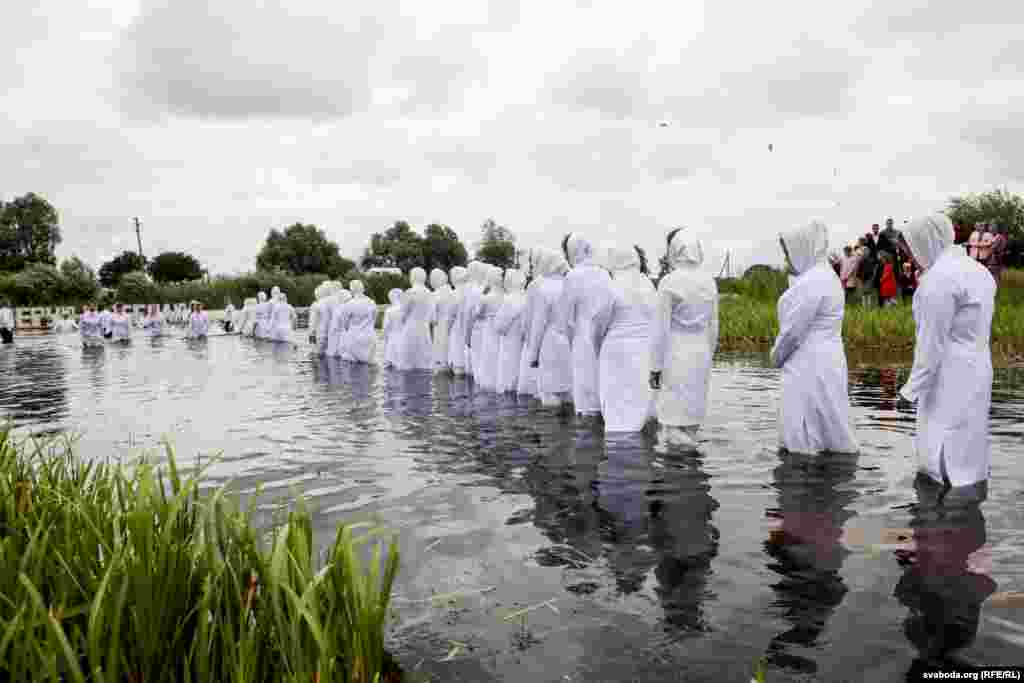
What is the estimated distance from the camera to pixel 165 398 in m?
14.6

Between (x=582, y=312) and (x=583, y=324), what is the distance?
0.16m

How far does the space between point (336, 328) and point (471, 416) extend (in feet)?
41.0

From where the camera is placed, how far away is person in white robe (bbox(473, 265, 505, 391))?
595 inches

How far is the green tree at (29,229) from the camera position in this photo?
87500 mm

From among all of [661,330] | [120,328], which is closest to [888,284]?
[661,330]

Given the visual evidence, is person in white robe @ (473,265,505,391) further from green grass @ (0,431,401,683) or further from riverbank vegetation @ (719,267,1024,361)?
green grass @ (0,431,401,683)

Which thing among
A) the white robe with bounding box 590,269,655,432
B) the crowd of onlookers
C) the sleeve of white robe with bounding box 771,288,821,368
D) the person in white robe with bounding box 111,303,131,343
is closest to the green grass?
the sleeve of white robe with bounding box 771,288,821,368

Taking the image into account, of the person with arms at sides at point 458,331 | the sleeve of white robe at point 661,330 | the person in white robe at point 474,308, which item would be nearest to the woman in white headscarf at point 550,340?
the sleeve of white robe at point 661,330

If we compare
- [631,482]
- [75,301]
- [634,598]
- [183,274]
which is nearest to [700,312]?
[631,482]

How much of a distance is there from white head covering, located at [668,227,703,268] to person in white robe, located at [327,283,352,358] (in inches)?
585

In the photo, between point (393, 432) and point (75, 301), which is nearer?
point (393, 432)

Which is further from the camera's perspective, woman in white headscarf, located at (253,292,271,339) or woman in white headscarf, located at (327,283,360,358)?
woman in white headscarf, located at (253,292,271,339)

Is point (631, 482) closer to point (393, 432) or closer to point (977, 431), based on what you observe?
point (977, 431)

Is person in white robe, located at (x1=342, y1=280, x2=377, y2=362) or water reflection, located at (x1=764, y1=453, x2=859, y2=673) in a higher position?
person in white robe, located at (x1=342, y1=280, x2=377, y2=362)
